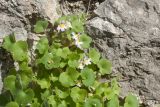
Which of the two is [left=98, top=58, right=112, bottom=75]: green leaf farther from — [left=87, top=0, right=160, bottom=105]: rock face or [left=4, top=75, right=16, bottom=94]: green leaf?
[left=4, top=75, right=16, bottom=94]: green leaf

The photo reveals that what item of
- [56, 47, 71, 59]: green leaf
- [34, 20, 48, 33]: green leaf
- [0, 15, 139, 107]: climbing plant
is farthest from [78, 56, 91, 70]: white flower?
[34, 20, 48, 33]: green leaf

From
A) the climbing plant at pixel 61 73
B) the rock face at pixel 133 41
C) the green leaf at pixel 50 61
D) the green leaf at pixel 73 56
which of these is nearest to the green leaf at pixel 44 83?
the climbing plant at pixel 61 73

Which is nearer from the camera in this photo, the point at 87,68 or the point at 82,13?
the point at 87,68

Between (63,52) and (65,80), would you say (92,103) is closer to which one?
(65,80)

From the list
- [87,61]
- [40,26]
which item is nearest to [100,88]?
[87,61]

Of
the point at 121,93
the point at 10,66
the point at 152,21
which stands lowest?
the point at 121,93

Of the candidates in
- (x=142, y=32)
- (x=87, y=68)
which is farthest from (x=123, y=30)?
(x=87, y=68)

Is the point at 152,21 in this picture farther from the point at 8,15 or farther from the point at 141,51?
the point at 8,15

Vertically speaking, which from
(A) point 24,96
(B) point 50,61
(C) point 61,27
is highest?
(C) point 61,27
